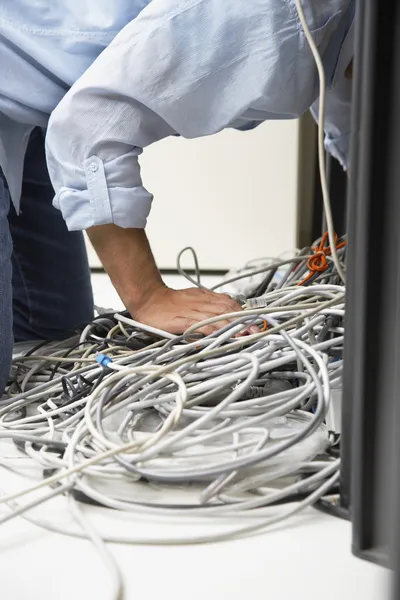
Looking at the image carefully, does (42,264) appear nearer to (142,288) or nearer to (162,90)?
(142,288)

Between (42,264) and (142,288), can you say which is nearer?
(142,288)

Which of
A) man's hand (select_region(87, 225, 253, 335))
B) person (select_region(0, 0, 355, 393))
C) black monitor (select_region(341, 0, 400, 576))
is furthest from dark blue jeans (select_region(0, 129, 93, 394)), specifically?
black monitor (select_region(341, 0, 400, 576))

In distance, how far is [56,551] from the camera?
521 millimetres

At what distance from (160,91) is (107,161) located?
10cm

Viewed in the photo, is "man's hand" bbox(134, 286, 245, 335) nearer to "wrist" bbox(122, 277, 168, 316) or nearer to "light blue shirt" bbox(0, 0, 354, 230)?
"wrist" bbox(122, 277, 168, 316)

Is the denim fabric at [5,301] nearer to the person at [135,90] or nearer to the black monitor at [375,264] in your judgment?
the person at [135,90]

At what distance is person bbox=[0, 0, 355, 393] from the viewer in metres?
0.75

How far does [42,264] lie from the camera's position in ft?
3.84

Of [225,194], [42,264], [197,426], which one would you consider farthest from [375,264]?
[225,194]

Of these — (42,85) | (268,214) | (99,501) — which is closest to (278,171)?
(268,214)

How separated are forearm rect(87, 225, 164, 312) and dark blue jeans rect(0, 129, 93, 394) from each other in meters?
0.28

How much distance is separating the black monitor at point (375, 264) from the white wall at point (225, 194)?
72.8 inches

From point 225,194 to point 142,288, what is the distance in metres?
1.46

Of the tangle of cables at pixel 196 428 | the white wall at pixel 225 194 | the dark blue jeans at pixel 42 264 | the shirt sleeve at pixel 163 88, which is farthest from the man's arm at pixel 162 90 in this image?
the white wall at pixel 225 194
